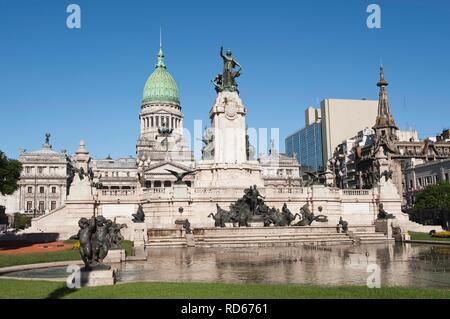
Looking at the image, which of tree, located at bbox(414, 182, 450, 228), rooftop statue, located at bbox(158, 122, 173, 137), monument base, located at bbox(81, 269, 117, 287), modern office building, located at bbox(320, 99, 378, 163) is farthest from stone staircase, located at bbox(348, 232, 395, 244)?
rooftop statue, located at bbox(158, 122, 173, 137)

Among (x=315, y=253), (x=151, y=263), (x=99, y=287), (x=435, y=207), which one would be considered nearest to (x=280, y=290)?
(x=99, y=287)

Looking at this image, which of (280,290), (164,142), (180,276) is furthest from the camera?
(164,142)

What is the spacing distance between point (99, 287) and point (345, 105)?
137m

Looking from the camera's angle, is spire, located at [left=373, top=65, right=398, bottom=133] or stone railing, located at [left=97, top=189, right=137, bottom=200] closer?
stone railing, located at [left=97, top=189, right=137, bottom=200]

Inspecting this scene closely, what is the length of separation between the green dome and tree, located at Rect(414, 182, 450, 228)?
302 ft

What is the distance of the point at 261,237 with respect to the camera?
120 ft

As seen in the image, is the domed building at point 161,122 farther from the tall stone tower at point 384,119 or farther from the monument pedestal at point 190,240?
the monument pedestal at point 190,240

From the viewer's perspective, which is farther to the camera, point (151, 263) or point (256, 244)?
point (256, 244)

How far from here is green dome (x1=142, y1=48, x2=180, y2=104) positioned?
147375 millimetres

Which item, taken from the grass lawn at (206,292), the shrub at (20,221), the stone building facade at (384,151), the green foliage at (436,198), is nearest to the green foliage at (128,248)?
the grass lawn at (206,292)

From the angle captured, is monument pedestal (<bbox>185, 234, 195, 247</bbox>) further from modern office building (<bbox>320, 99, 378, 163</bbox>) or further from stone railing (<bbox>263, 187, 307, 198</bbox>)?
modern office building (<bbox>320, 99, 378, 163</bbox>)

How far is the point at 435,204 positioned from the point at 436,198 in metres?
0.90

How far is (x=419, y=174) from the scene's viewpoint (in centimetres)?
8656
